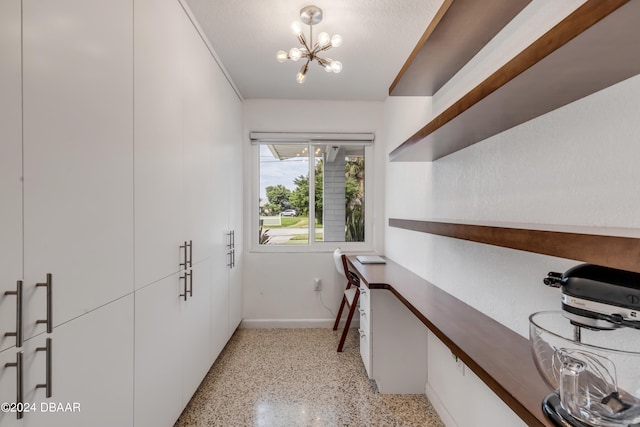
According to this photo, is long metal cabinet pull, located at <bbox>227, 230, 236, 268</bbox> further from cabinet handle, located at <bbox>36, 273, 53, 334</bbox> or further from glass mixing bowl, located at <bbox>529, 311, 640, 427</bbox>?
glass mixing bowl, located at <bbox>529, 311, 640, 427</bbox>

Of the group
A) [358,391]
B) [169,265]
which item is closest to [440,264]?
[358,391]

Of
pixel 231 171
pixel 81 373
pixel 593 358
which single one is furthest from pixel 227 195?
pixel 593 358

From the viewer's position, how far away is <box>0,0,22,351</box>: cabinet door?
810mm

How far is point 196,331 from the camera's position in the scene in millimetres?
2176

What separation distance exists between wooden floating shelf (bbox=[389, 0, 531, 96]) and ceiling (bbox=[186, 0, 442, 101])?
556 millimetres

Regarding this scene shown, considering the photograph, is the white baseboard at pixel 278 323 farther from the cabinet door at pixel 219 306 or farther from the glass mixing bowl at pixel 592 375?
the glass mixing bowl at pixel 592 375

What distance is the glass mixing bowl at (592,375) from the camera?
614 millimetres

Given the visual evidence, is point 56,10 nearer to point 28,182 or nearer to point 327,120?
point 28,182

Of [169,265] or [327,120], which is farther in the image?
[327,120]

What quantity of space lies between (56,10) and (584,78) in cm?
155

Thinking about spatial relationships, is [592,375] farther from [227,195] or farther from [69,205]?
[227,195]

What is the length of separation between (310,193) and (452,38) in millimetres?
2529

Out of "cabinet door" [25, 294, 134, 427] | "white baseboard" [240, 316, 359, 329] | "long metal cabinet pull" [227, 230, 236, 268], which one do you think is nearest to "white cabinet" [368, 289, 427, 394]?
"white baseboard" [240, 316, 359, 329]

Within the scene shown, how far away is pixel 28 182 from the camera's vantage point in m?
0.88
